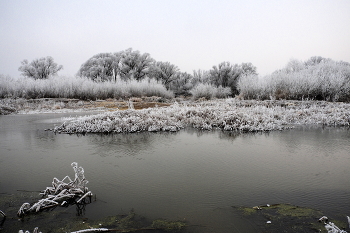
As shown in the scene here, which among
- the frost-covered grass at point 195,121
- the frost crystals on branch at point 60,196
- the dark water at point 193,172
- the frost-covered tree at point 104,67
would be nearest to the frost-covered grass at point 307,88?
the frost-covered grass at point 195,121

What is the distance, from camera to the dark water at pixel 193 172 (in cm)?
311

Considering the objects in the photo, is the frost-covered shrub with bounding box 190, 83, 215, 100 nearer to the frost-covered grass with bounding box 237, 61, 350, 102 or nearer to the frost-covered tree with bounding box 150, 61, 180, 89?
the frost-covered grass with bounding box 237, 61, 350, 102

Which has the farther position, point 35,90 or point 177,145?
point 35,90

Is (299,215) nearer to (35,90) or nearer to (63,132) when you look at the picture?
(63,132)

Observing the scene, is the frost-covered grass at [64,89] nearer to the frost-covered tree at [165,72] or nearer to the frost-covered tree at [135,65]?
the frost-covered tree at [165,72]

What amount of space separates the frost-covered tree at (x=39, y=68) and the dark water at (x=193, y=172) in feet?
145

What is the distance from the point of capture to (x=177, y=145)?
21.2 ft

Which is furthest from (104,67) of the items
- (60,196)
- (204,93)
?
(60,196)

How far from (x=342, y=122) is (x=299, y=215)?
8927 millimetres

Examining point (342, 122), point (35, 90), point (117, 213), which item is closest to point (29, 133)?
point (117, 213)

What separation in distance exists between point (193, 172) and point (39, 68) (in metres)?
49.7

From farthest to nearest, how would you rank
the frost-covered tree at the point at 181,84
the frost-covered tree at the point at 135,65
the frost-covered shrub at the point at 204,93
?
the frost-covered tree at the point at 135,65 → the frost-covered tree at the point at 181,84 → the frost-covered shrub at the point at 204,93

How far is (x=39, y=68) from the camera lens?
45.2m

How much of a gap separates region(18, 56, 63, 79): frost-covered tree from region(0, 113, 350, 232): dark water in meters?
44.1
